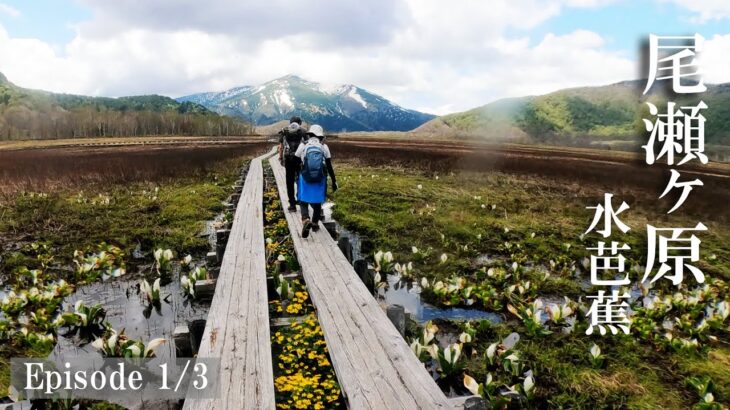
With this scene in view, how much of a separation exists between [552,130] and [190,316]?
20539 centimetres

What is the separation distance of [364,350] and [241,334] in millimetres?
1286

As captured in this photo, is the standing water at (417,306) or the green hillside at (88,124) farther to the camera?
the green hillside at (88,124)

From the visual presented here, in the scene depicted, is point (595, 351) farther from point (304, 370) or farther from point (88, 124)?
point (88, 124)

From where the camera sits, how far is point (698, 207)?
15594 mm

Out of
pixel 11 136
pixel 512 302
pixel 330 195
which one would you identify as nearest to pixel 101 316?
pixel 512 302

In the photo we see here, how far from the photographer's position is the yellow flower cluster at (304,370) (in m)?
4.19

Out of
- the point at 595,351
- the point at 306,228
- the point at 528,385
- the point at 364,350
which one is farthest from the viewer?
the point at 306,228

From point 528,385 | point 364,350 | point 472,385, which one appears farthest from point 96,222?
point 528,385

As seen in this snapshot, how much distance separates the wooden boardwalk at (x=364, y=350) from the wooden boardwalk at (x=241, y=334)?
0.65 m

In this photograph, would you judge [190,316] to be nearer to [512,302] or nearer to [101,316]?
[101,316]

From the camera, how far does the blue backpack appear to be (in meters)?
7.53

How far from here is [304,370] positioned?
4652mm

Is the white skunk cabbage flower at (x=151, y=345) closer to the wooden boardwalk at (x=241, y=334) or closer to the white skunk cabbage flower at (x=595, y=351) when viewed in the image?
the wooden boardwalk at (x=241, y=334)

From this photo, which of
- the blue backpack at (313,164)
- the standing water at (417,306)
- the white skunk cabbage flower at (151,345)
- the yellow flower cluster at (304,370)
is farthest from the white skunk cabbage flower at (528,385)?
the blue backpack at (313,164)
